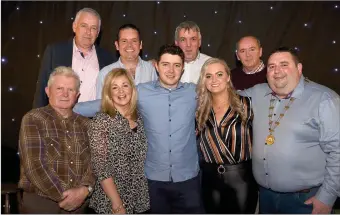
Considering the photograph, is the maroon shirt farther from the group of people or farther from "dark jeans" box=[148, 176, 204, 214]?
"dark jeans" box=[148, 176, 204, 214]

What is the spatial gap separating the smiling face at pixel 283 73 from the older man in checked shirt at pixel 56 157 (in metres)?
1.45

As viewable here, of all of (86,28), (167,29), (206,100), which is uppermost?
(167,29)

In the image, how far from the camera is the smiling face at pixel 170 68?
9.68 ft

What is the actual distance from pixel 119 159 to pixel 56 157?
43cm

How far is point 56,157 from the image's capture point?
2641 millimetres

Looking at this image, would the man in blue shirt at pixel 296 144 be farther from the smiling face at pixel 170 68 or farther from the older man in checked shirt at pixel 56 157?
the older man in checked shirt at pixel 56 157

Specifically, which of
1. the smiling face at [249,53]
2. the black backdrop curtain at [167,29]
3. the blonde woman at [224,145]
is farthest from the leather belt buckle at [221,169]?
the black backdrop curtain at [167,29]

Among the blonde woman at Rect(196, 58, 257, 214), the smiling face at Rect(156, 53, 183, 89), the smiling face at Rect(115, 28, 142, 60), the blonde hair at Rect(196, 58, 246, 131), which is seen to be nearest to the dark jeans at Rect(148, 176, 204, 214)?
the blonde woman at Rect(196, 58, 257, 214)

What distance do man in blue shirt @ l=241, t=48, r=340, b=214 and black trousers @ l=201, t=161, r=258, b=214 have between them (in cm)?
10

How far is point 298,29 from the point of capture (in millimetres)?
4430

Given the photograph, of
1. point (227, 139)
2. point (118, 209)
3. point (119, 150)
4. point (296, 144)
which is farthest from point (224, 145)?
point (118, 209)

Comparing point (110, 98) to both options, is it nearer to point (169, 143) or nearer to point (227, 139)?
point (169, 143)

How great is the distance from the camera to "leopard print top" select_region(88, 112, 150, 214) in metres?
2.65

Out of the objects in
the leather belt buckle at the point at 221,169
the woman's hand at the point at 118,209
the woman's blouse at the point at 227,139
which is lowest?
the woman's hand at the point at 118,209
